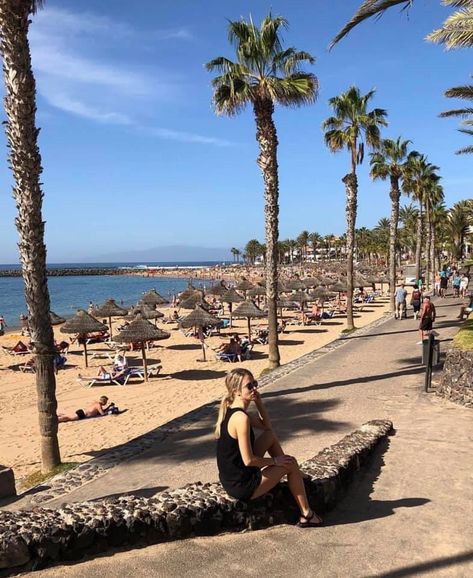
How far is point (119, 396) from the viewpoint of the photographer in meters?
15.2

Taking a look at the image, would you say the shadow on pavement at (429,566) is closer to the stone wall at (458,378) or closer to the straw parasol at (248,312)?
the stone wall at (458,378)

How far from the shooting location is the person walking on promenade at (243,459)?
427 cm

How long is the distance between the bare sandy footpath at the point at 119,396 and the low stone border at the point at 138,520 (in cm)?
559

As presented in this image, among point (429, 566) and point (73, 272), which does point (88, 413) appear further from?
point (73, 272)

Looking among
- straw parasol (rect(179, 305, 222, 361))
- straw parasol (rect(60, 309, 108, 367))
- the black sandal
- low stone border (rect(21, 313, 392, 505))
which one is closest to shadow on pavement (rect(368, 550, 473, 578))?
the black sandal

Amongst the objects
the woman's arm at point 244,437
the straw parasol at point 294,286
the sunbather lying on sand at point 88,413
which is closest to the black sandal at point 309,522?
the woman's arm at point 244,437

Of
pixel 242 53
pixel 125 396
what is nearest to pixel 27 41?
pixel 242 53

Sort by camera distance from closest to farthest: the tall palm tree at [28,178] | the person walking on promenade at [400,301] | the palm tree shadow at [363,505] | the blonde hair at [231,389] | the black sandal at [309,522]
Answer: the blonde hair at [231,389] < the black sandal at [309,522] < the palm tree shadow at [363,505] < the tall palm tree at [28,178] < the person walking on promenade at [400,301]

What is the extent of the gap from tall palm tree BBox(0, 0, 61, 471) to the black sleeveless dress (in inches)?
188

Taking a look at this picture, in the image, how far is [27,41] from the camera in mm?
7969

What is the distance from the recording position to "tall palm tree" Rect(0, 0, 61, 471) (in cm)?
784

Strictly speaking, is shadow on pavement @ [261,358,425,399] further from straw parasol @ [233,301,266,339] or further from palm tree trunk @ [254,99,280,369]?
straw parasol @ [233,301,266,339]

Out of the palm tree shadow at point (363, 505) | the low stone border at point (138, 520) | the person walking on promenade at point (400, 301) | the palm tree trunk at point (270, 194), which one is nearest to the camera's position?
the low stone border at point (138, 520)

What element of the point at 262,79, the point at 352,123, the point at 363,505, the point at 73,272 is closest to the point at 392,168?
the point at 352,123
